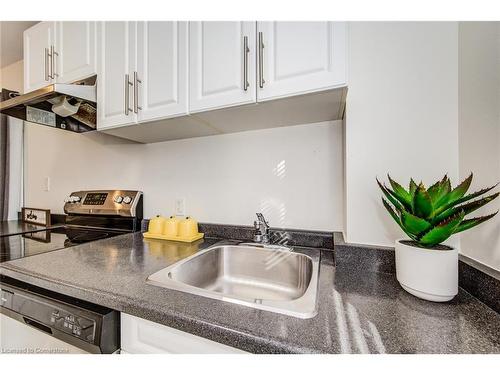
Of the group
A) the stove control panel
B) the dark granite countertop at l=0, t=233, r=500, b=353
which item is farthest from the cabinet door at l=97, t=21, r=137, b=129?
the dark granite countertop at l=0, t=233, r=500, b=353

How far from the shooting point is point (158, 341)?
1.85 feet

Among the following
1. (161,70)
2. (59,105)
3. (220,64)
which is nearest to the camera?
(220,64)

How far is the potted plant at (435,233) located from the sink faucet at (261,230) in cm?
58

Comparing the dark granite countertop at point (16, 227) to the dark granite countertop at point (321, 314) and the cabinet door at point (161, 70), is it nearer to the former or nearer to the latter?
the dark granite countertop at point (321, 314)

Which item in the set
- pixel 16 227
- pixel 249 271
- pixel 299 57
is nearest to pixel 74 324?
pixel 249 271

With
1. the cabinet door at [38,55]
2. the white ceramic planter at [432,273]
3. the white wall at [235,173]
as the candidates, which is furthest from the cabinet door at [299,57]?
the cabinet door at [38,55]

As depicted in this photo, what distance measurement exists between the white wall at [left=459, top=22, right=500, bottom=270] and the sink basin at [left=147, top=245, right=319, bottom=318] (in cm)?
48

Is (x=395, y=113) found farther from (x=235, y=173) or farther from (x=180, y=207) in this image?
(x=180, y=207)

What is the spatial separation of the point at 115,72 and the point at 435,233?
1.46 m

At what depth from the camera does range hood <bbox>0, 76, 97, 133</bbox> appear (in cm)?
108

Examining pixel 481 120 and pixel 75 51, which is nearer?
pixel 481 120

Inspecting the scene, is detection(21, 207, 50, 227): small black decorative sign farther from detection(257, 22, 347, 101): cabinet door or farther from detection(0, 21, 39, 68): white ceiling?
detection(257, 22, 347, 101): cabinet door

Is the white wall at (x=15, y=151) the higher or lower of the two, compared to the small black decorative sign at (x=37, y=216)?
higher

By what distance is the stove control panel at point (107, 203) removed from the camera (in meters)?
1.43
